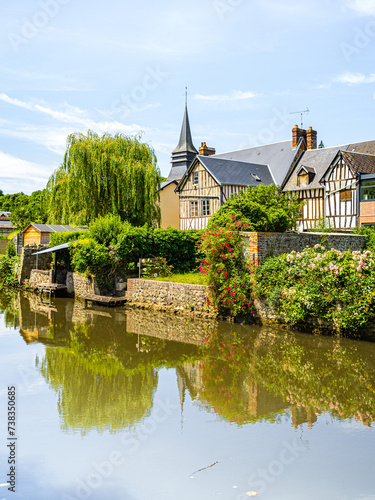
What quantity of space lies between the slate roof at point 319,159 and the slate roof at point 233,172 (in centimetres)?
159

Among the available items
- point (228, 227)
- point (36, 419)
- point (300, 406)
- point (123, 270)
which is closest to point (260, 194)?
point (228, 227)

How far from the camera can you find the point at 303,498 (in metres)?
3.53

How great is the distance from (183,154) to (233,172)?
13203 millimetres

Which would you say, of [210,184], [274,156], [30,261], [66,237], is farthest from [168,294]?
[274,156]

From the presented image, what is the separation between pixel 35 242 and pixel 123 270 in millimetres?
8948

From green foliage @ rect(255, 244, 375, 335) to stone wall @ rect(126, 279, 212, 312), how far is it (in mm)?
2086

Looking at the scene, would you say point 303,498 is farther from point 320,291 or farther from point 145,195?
point 145,195

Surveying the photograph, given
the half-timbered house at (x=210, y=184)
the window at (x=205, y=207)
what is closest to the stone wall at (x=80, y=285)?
the half-timbered house at (x=210, y=184)

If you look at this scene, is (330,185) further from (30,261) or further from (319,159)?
(30,261)

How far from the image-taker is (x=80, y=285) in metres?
16.8

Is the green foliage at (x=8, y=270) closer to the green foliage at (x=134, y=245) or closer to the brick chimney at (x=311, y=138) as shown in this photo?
the green foliage at (x=134, y=245)

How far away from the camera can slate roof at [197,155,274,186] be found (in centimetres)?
2323

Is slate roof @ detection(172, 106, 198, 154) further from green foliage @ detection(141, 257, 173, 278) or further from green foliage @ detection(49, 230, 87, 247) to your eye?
green foliage @ detection(141, 257, 173, 278)

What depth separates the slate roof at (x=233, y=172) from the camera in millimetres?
23234
